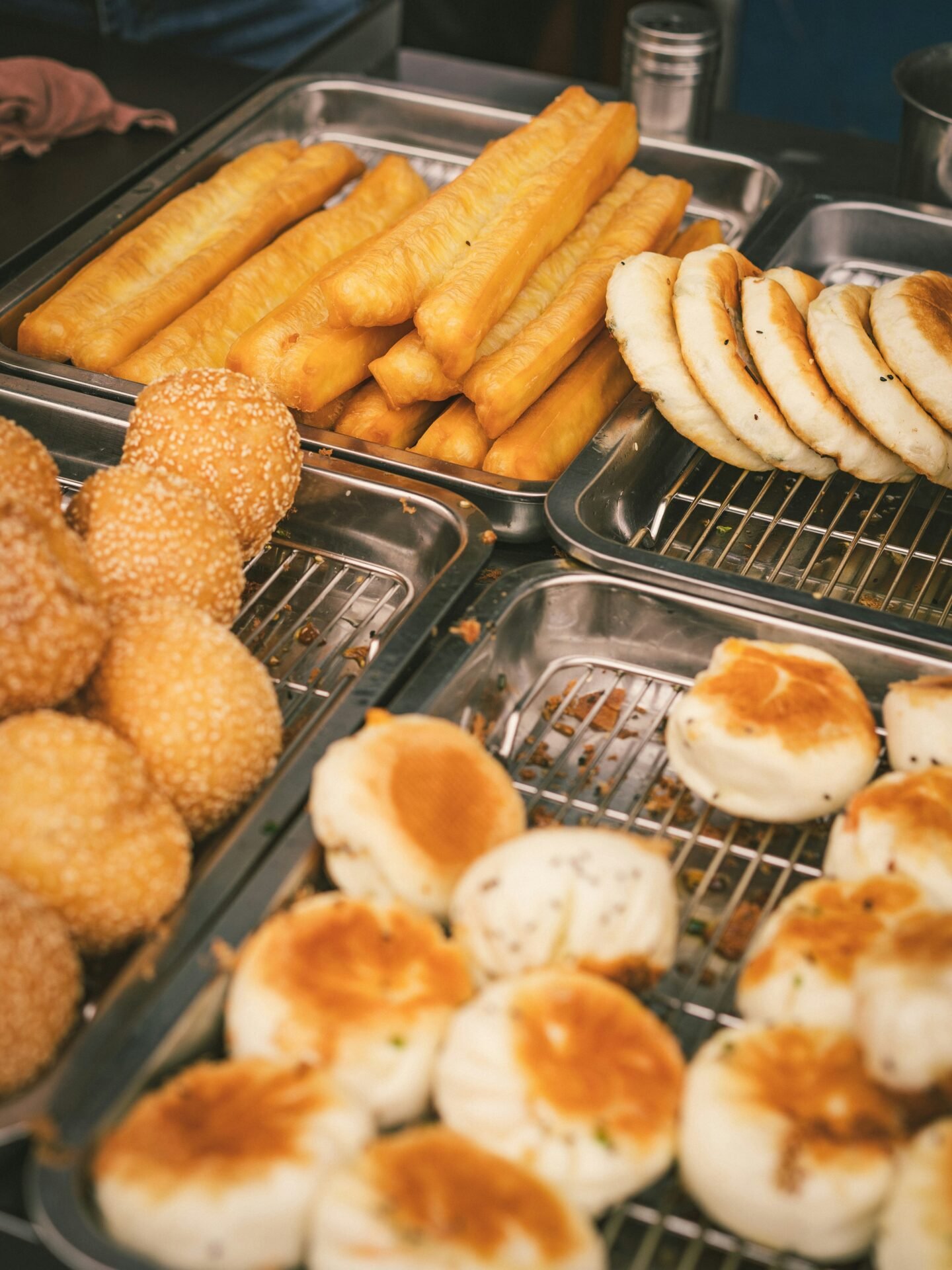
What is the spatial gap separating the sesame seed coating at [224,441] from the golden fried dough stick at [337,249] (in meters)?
0.33

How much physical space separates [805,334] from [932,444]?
33 centimetres

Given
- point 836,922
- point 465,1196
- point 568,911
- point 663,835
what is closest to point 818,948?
point 836,922

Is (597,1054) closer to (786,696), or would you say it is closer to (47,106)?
(786,696)

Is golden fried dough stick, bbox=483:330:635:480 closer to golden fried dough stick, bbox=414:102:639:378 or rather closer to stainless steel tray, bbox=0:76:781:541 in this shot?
golden fried dough stick, bbox=414:102:639:378

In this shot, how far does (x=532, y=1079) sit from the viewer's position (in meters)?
1.31

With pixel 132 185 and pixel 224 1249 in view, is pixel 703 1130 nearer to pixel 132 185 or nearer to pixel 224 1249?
pixel 224 1249

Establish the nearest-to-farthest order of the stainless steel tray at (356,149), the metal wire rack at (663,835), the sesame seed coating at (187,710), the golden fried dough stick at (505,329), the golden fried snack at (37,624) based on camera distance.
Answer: the metal wire rack at (663,835), the golden fried snack at (37,624), the sesame seed coating at (187,710), the golden fried dough stick at (505,329), the stainless steel tray at (356,149)

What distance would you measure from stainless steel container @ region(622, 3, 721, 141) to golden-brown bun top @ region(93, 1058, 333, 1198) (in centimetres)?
304

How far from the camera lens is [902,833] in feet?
5.36

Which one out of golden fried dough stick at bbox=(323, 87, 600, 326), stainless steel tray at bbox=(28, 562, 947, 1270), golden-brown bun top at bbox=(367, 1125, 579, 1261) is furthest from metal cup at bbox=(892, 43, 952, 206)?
golden-brown bun top at bbox=(367, 1125, 579, 1261)

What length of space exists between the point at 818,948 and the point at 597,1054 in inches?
12.6

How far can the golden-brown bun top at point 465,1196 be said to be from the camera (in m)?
1.18

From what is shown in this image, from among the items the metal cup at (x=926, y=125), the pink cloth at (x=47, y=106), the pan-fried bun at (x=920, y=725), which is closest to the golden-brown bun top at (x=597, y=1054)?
the pan-fried bun at (x=920, y=725)

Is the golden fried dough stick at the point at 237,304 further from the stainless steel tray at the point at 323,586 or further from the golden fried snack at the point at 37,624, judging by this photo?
the golden fried snack at the point at 37,624
